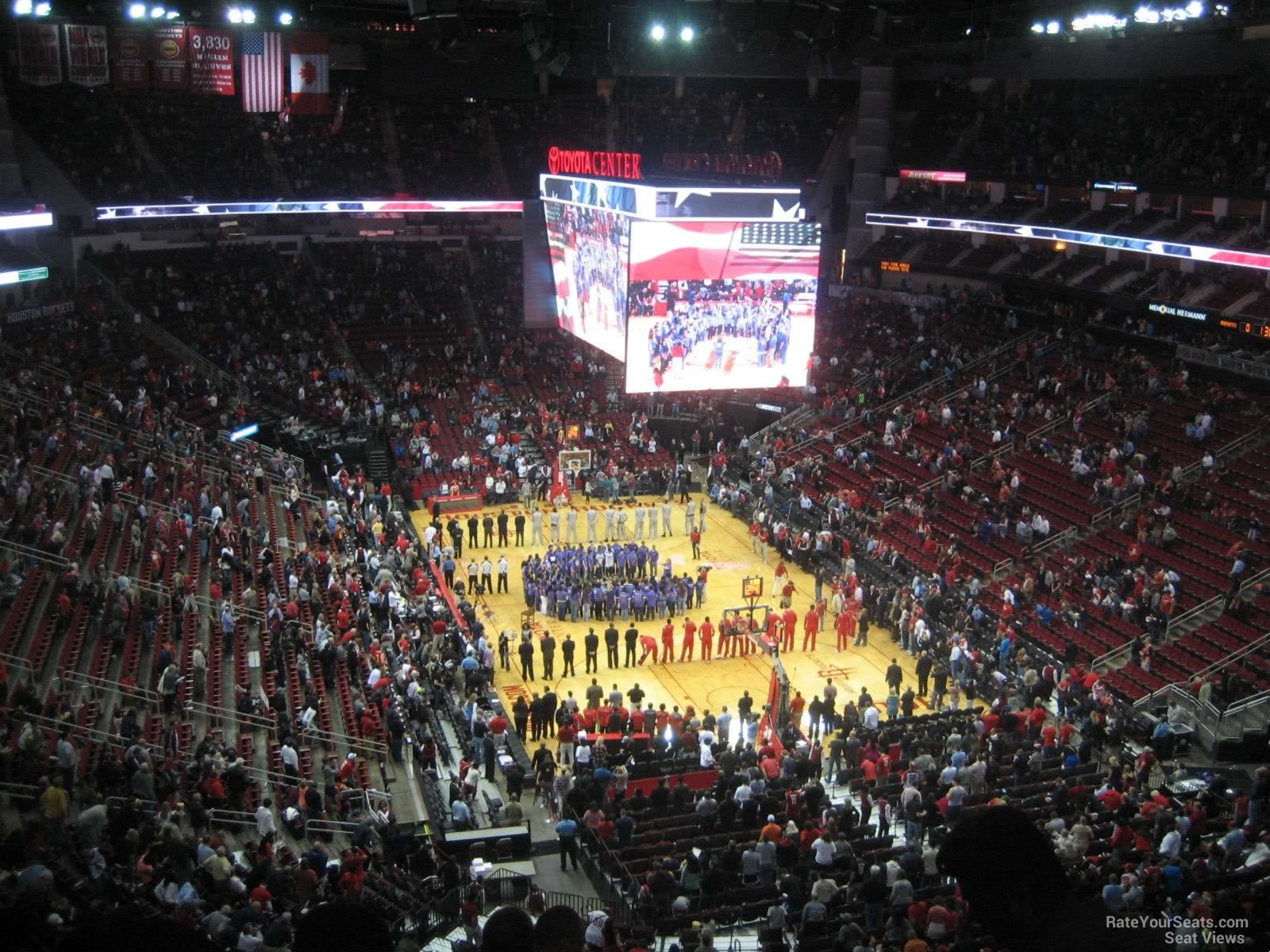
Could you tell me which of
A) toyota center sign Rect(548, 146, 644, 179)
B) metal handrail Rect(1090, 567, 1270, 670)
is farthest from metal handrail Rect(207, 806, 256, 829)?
toyota center sign Rect(548, 146, 644, 179)

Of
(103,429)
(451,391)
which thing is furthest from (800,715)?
(451,391)

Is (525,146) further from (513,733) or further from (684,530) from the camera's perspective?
(513,733)

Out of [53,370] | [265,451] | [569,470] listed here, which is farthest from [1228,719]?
[53,370]

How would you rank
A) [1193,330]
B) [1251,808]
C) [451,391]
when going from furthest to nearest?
[451,391]
[1193,330]
[1251,808]

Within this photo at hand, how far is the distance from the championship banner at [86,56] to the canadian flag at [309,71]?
599 cm

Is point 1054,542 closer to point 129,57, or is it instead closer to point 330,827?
point 330,827

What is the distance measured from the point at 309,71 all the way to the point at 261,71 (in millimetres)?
1606

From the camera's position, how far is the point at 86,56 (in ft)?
118

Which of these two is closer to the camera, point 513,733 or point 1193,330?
point 513,733

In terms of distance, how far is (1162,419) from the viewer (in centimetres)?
2969

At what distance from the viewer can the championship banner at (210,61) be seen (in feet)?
124

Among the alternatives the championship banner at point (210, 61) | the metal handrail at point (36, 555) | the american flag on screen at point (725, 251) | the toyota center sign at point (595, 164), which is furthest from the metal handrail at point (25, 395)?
the toyota center sign at point (595, 164)

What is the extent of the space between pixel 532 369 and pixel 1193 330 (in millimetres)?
20139

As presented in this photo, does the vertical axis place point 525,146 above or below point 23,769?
above
